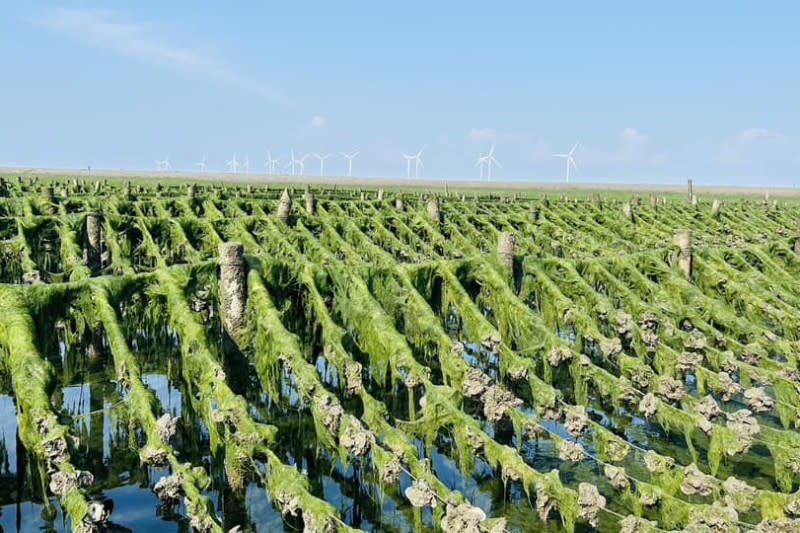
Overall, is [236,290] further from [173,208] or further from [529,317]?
[173,208]

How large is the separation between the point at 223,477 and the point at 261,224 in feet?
53.3

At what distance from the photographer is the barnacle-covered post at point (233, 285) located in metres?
13.7

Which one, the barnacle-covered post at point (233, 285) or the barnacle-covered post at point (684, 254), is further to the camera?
the barnacle-covered post at point (684, 254)

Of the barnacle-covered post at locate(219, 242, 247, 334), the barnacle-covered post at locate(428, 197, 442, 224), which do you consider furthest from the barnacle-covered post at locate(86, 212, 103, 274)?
the barnacle-covered post at locate(428, 197, 442, 224)

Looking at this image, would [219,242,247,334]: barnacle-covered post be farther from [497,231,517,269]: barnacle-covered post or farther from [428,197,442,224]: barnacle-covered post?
[428,197,442,224]: barnacle-covered post

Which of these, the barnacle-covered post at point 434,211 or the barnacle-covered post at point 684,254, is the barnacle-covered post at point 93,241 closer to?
the barnacle-covered post at point 434,211

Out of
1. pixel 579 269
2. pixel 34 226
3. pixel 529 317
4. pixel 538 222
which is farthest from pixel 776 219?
pixel 34 226

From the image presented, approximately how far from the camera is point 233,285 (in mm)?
13703

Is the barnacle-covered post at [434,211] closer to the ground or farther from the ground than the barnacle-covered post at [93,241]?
farther from the ground

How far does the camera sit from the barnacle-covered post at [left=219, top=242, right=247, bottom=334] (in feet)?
44.8

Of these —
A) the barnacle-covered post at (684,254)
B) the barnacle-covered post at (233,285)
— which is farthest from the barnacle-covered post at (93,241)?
the barnacle-covered post at (684,254)

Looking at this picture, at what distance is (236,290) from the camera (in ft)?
45.0

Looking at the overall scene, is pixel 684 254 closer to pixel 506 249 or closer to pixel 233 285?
pixel 506 249

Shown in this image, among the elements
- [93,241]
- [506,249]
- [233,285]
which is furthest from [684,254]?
[93,241]
